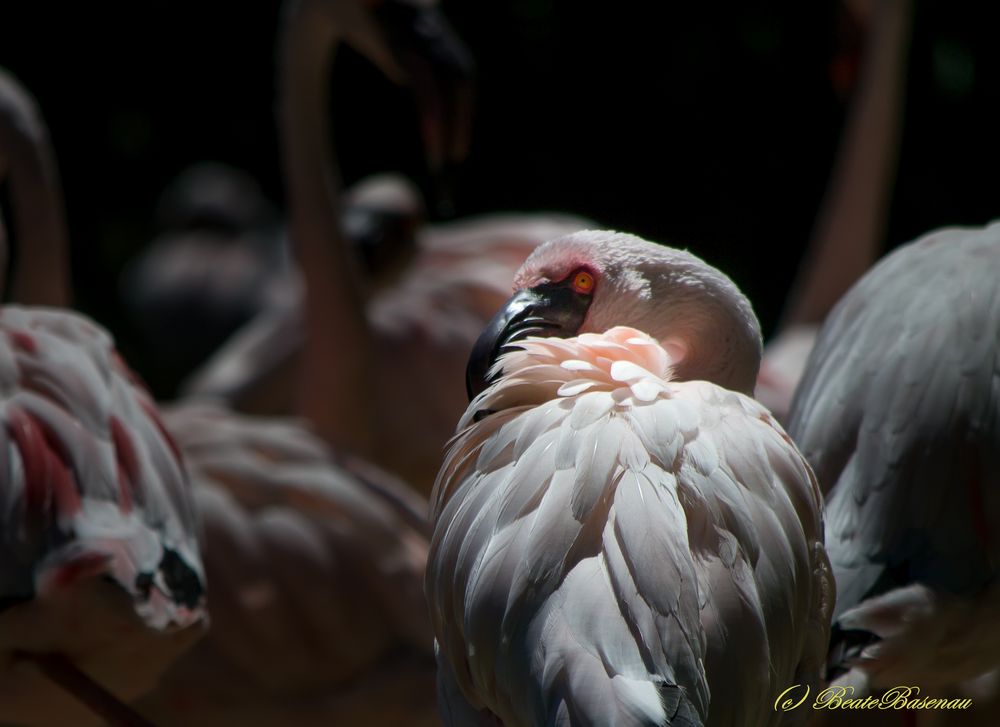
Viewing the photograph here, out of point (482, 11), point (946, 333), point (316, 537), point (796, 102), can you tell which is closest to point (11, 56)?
point (482, 11)

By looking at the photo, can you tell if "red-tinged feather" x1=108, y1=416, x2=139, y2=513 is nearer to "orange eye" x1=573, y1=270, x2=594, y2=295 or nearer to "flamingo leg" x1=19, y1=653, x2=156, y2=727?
"flamingo leg" x1=19, y1=653, x2=156, y2=727

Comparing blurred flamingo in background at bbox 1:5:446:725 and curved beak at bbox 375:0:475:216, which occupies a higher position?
curved beak at bbox 375:0:475:216

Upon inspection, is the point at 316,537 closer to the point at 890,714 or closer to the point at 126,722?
the point at 126,722

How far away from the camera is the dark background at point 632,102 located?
22.5 feet

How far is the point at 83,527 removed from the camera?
87.3 inches

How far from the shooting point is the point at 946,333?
2.13 meters

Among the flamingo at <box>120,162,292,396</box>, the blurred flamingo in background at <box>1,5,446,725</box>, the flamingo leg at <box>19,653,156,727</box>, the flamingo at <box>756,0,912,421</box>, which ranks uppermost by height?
the flamingo at <box>756,0,912,421</box>

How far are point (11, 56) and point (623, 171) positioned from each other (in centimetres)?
357

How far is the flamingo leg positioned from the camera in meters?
2.30

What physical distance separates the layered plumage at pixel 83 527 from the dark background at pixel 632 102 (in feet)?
16.1

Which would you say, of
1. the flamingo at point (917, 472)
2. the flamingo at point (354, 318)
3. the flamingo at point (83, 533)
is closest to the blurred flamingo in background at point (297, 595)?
the flamingo at point (354, 318)

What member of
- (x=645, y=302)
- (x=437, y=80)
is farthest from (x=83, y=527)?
(x=437, y=80)
